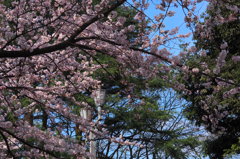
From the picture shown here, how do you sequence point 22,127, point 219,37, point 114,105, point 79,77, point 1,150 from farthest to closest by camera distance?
point 114,105
point 219,37
point 79,77
point 1,150
point 22,127

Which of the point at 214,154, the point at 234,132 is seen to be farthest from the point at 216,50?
the point at 214,154

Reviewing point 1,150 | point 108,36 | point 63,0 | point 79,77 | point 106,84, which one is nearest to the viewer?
point 108,36

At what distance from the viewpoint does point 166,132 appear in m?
14.9

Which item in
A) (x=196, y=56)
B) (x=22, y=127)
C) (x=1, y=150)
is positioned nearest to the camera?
(x=22, y=127)

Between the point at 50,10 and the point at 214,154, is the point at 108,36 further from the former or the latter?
the point at 214,154

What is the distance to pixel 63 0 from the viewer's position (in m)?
5.14

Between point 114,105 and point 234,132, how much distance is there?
5.49 metres

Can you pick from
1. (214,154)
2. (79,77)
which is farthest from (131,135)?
(79,77)

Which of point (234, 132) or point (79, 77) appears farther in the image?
point (234, 132)

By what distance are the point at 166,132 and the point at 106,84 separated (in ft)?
12.2

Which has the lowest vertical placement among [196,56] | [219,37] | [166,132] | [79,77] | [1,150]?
[1,150]

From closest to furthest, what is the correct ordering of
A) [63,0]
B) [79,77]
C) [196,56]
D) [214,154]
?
[63,0], [79,77], [196,56], [214,154]

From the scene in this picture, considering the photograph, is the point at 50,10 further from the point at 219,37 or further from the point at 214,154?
the point at 214,154

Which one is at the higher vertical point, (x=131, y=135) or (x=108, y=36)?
(x=131, y=135)
